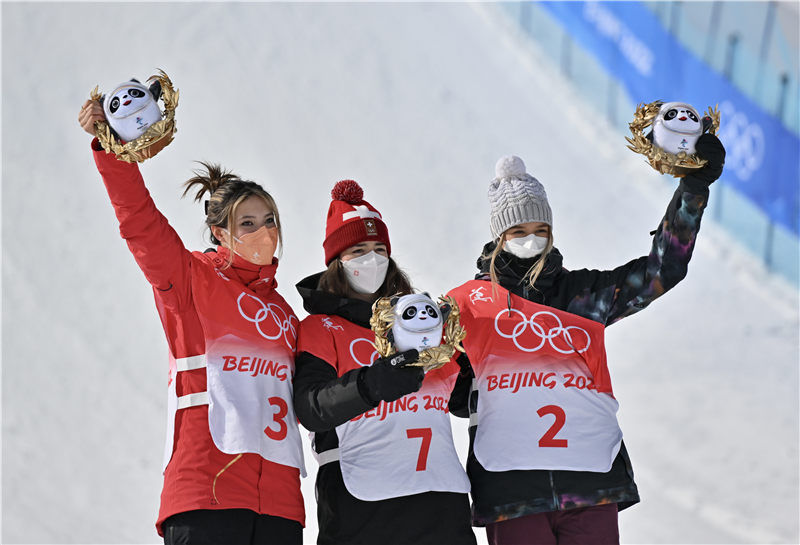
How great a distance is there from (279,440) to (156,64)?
26.0 feet

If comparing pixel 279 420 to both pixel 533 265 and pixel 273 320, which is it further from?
pixel 533 265

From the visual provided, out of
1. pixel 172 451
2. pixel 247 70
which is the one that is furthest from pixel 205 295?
pixel 247 70

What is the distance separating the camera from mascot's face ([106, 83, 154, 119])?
9.88 ft

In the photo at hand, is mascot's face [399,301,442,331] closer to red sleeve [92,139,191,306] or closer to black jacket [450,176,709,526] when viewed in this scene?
black jacket [450,176,709,526]

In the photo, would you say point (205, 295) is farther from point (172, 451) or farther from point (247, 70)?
point (247, 70)

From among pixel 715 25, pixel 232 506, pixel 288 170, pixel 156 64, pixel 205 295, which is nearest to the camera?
pixel 232 506

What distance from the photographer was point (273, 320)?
137 inches

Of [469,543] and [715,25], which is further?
[715,25]

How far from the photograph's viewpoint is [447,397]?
3.43 m

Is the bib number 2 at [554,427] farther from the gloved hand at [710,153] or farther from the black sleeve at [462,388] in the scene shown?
the gloved hand at [710,153]

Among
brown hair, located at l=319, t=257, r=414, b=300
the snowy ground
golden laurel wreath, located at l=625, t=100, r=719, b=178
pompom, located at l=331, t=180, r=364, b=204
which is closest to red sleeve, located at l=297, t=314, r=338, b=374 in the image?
brown hair, located at l=319, t=257, r=414, b=300

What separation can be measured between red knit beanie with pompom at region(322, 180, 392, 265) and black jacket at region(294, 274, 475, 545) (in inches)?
17.6

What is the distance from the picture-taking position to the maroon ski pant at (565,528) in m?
3.19

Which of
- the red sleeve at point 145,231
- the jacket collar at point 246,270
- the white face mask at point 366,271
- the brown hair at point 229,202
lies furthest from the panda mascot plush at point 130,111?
the white face mask at point 366,271
